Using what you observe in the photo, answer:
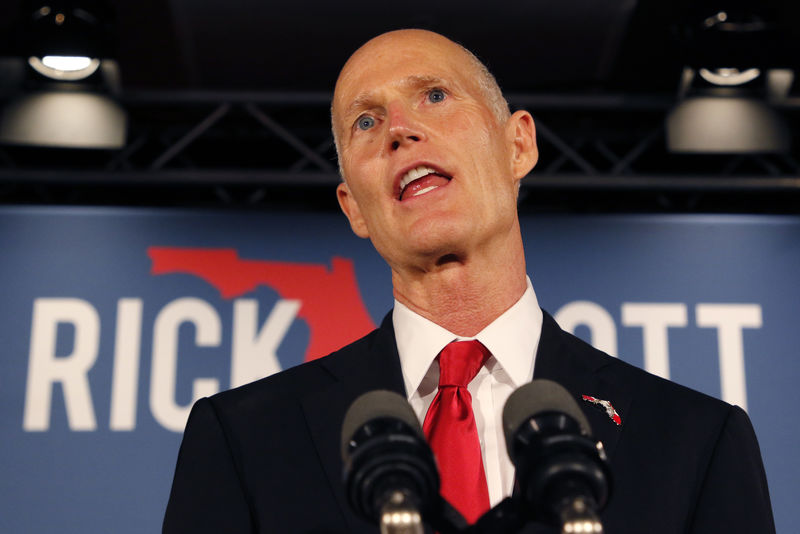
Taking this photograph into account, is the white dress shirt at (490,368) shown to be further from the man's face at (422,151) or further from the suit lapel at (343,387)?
the man's face at (422,151)

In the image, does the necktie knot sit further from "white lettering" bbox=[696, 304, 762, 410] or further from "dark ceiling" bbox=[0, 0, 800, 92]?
"dark ceiling" bbox=[0, 0, 800, 92]

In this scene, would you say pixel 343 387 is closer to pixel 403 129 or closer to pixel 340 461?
pixel 340 461

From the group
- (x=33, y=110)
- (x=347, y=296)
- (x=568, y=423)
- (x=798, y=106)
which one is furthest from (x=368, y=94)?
(x=798, y=106)

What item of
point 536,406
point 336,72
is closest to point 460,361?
point 536,406

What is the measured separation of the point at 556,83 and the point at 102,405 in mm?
2399

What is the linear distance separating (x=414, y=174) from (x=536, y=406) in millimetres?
759

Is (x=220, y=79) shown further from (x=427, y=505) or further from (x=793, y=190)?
(x=427, y=505)

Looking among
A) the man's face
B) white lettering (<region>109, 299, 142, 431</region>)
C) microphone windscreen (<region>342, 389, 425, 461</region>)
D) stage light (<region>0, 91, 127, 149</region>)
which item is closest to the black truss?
stage light (<region>0, 91, 127, 149</region>)

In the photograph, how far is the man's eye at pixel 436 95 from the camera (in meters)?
1.81

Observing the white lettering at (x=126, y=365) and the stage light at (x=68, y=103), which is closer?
the white lettering at (x=126, y=365)

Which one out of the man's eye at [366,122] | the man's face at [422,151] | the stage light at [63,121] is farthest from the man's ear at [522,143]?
the stage light at [63,121]

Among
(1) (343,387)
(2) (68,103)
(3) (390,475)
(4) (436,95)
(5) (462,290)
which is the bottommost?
(3) (390,475)

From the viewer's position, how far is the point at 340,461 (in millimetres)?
1483

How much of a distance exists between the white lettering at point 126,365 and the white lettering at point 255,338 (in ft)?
1.13
